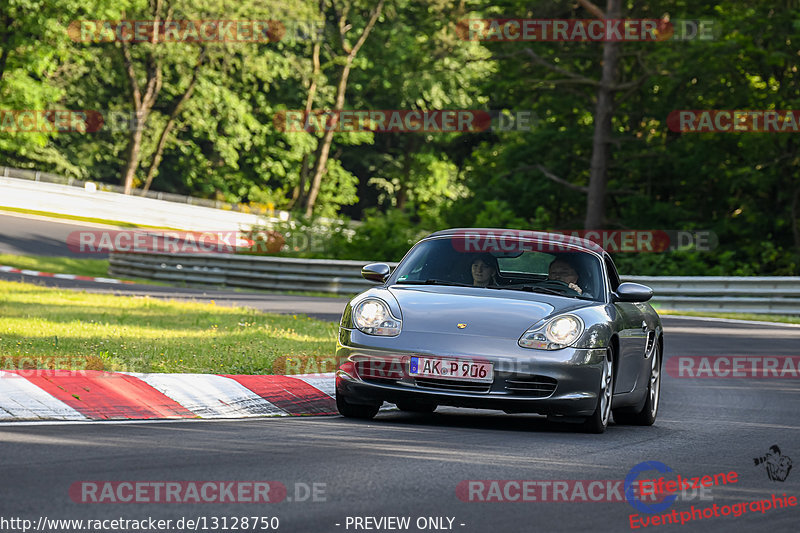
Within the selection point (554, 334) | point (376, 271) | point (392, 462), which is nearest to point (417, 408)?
point (376, 271)

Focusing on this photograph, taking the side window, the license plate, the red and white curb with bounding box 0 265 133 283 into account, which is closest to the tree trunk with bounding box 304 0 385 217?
the red and white curb with bounding box 0 265 133 283

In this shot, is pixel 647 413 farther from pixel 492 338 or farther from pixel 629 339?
pixel 492 338

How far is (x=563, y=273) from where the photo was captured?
9852 millimetres

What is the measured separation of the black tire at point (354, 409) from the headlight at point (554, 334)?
1217 millimetres

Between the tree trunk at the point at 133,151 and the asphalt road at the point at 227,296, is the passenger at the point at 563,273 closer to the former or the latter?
the asphalt road at the point at 227,296

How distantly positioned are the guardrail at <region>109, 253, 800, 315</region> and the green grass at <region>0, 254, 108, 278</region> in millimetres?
1075

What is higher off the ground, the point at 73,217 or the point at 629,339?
the point at 73,217

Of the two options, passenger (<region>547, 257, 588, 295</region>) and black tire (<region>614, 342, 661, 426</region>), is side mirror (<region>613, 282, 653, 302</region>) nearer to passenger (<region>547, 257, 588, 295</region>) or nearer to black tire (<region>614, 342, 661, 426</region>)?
passenger (<region>547, 257, 588, 295</region>)

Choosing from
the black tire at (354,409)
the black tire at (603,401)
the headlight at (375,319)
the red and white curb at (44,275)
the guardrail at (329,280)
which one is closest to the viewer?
the headlight at (375,319)

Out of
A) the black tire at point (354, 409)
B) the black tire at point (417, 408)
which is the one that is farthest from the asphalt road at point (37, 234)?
the black tire at point (354, 409)

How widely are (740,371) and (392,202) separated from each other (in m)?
61.1

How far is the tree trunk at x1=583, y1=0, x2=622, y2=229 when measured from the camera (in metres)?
33.2

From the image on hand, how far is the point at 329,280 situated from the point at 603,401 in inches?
801

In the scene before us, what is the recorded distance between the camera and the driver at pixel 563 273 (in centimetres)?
977
